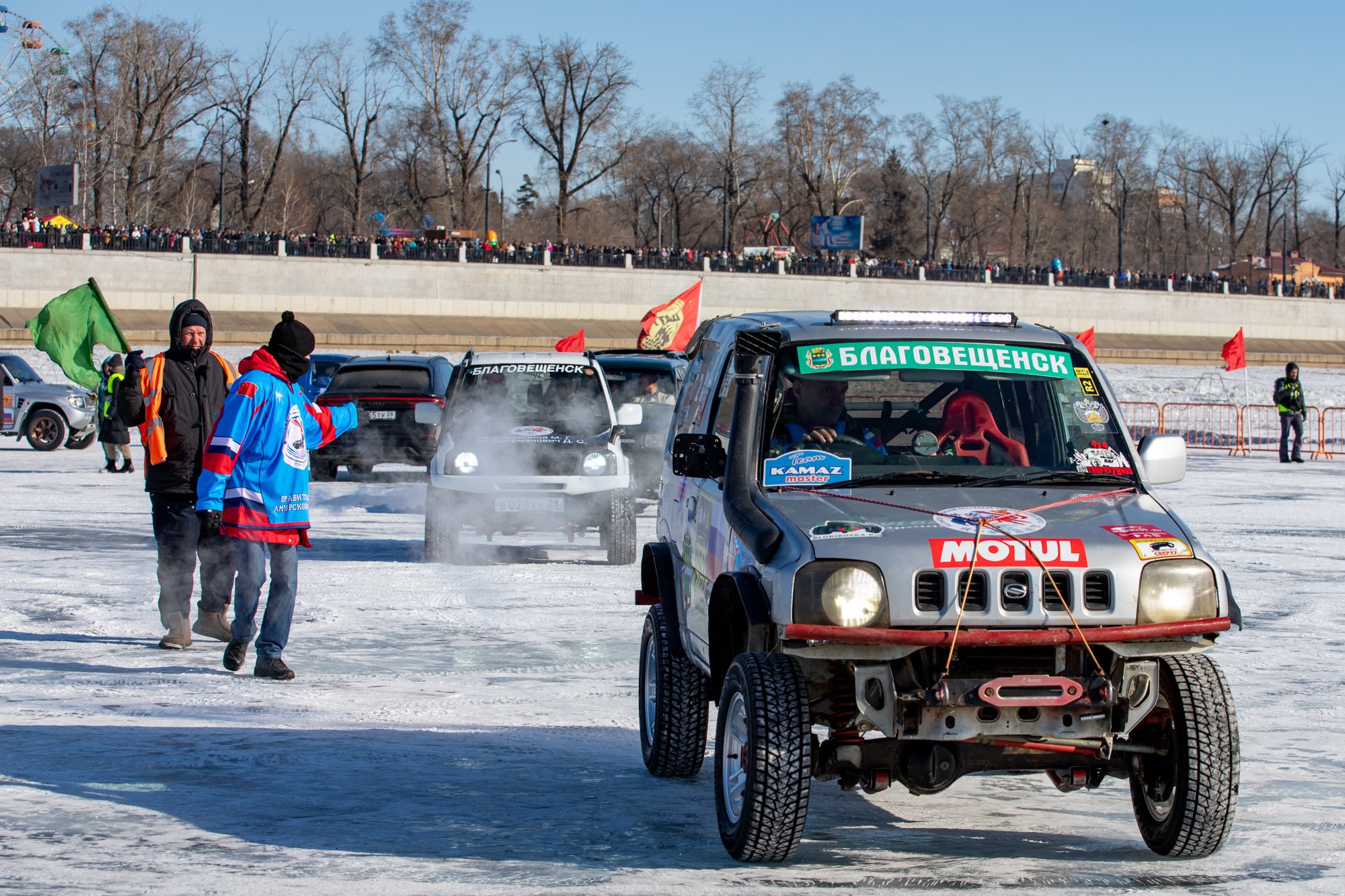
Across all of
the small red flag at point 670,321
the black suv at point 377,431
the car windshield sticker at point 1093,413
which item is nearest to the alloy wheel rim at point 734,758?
the car windshield sticker at point 1093,413

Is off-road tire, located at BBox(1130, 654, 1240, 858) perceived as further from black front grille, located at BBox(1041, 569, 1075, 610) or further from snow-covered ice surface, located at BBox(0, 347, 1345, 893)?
black front grille, located at BBox(1041, 569, 1075, 610)

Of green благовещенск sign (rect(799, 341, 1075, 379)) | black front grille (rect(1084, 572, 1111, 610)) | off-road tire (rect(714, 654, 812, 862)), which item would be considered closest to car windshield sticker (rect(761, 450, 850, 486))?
green благовещенск sign (rect(799, 341, 1075, 379))

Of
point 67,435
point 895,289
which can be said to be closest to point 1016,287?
point 895,289

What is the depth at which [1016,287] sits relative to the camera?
82.1m

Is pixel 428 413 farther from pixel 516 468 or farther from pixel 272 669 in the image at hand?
pixel 272 669

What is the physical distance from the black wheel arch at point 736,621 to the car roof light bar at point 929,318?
1138mm

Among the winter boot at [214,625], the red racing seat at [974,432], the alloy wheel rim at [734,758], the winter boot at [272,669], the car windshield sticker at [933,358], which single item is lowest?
the winter boot at [272,669]

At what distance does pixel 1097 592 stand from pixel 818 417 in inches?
49.8

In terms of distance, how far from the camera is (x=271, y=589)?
795 cm

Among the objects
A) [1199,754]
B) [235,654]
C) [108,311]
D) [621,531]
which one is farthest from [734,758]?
[108,311]

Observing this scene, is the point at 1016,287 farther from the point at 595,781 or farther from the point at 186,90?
the point at 595,781

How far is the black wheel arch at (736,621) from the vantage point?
4883mm

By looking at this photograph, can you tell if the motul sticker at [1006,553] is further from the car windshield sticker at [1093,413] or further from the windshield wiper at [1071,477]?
the car windshield sticker at [1093,413]

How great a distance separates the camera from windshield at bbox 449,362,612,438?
13.1 meters
